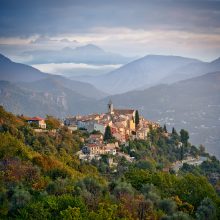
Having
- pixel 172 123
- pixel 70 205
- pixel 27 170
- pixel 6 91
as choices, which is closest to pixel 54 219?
pixel 70 205

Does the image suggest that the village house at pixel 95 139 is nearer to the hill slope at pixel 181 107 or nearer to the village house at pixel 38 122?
the village house at pixel 38 122

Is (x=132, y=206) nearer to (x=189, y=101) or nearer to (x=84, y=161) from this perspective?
(x=84, y=161)

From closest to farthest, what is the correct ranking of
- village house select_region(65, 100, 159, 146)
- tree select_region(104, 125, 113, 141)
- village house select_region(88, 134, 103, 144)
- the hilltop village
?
the hilltop village < village house select_region(88, 134, 103, 144) < tree select_region(104, 125, 113, 141) < village house select_region(65, 100, 159, 146)

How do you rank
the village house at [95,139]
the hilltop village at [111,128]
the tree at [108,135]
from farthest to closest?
the tree at [108,135] < the village house at [95,139] < the hilltop village at [111,128]

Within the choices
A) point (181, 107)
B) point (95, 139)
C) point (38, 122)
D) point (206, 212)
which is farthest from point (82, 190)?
point (181, 107)

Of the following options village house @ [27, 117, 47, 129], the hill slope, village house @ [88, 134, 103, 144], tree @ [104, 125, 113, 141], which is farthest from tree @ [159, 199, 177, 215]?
the hill slope

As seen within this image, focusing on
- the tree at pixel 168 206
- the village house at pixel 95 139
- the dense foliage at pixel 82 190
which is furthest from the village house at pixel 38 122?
the tree at pixel 168 206

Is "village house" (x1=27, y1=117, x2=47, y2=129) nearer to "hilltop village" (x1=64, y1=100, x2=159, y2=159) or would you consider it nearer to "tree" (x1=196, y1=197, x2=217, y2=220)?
"hilltop village" (x1=64, y1=100, x2=159, y2=159)

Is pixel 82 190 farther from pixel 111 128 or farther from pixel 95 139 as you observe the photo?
pixel 111 128
